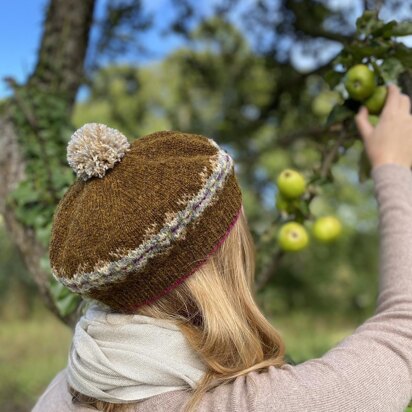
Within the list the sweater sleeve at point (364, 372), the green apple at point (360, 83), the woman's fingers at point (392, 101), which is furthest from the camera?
the green apple at point (360, 83)

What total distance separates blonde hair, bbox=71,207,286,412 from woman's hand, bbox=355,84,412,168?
0.49m

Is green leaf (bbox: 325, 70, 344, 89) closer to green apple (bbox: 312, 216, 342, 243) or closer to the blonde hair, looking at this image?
green apple (bbox: 312, 216, 342, 243)

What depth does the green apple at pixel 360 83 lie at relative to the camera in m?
1.69

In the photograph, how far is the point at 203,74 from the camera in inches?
183

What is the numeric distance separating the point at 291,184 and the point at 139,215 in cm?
93

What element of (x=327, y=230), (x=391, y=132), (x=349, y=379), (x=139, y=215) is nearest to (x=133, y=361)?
(x=139, y=215)

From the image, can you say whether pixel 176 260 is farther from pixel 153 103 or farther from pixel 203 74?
pixel 153 103

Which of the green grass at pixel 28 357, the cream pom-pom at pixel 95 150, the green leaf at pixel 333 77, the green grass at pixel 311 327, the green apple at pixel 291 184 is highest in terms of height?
the cream pom-pom at pixel 95 150

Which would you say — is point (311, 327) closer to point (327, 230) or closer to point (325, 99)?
point (325, 99)

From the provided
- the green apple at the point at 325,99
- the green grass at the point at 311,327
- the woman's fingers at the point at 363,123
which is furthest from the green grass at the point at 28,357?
the woman's fingers at the point at 363,123

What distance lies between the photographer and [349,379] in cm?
104

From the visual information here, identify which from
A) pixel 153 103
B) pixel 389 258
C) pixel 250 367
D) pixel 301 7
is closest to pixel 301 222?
pixel 389 258

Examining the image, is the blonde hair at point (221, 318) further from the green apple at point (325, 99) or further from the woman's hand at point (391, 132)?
the green apple at point (325, 99)

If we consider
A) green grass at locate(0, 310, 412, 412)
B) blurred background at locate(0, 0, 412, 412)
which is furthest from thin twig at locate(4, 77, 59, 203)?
green grass at locate(0, 310, 412, 412)
